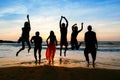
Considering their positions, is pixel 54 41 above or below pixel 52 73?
above

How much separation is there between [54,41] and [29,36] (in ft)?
6.23

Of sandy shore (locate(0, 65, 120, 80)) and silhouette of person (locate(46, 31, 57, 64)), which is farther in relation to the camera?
silhouette of person (locate(46, 31, 57, 64))

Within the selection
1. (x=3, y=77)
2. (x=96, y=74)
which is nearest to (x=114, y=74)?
(x=96, y=74)

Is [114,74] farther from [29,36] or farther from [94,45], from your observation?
[29,36]

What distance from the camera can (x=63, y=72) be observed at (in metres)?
13.9

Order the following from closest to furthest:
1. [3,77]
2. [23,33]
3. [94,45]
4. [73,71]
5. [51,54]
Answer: [3,77]
[73,71]
[94,45]
[23,33]
[51,54]

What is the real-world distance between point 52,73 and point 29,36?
5725 millimetres

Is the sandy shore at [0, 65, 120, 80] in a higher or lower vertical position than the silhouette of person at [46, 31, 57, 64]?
lower

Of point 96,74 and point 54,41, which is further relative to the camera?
point 54,41

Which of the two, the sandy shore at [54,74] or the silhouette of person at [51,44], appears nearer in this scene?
the sandy shore at [54,74]

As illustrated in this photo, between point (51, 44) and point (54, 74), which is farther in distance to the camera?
point (51, 44)

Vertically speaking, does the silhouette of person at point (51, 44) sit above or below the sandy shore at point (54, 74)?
above

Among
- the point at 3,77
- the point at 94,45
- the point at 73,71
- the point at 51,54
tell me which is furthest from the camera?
the point at 51,54

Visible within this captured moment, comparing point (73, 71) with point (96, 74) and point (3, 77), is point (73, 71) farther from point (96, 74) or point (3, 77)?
point (3, 77)
